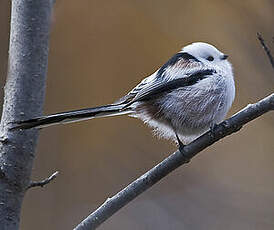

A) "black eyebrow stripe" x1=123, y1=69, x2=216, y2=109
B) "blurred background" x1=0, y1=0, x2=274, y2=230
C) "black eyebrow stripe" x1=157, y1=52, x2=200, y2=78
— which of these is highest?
"black eyebrow stripe" x1=157, y1=52, x2=200, y2=78

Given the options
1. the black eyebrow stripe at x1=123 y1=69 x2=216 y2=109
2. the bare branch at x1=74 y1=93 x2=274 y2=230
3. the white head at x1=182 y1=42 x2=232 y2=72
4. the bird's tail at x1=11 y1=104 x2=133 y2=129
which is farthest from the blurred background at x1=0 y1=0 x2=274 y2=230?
the bare branch at x1=74 y1=93 x2=274 y2=230

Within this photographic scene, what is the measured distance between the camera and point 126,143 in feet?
7.20

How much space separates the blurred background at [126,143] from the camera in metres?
2.12

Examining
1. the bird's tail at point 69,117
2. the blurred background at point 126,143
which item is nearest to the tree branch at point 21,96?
the bird's tail at point 69,117

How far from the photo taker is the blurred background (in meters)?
2.12

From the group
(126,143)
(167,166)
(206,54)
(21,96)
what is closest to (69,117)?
(21,96)

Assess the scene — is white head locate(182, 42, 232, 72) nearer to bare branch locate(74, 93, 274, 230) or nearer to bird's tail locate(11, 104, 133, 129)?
bird's tail locate(11, 104, 133, 129)

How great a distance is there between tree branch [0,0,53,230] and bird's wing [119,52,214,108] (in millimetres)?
246

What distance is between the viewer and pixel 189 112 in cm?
137

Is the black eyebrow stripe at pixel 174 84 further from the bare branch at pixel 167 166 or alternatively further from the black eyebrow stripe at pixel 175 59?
the bare branch at pixel 167 166

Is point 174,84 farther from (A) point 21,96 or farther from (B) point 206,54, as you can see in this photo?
(A) point 21,96

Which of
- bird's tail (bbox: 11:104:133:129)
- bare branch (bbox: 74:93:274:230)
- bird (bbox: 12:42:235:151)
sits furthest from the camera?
bird (bbox: 12:42:235:151)

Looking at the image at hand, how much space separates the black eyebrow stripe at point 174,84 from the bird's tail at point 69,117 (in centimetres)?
4

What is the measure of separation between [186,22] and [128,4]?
0.76 feet
